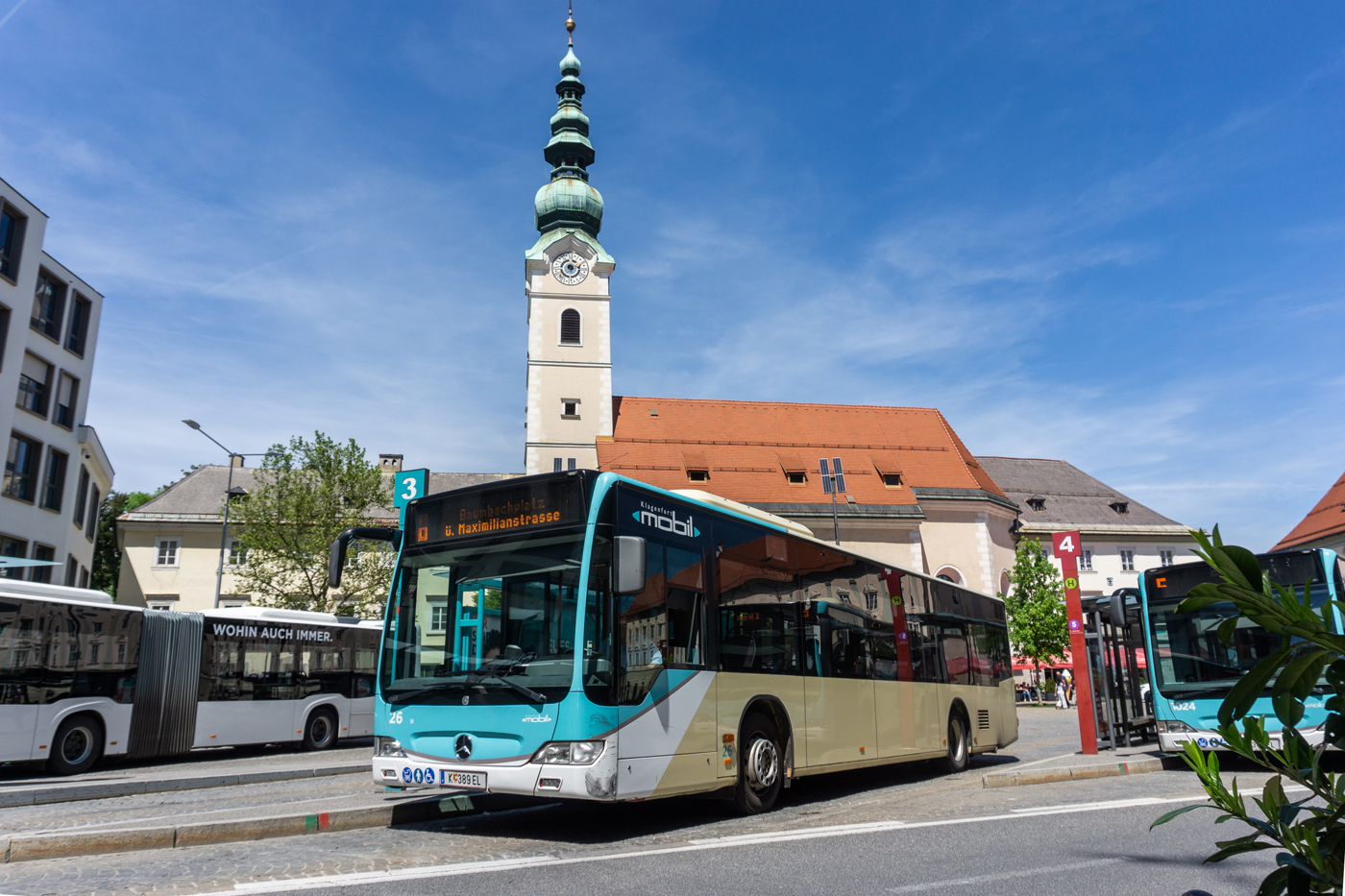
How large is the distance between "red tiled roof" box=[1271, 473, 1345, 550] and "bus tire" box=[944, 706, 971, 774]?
51.4 m

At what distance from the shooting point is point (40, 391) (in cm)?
3102

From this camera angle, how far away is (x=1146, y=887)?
589 cm

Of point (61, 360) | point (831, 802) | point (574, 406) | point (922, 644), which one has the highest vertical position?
point (574, 406)

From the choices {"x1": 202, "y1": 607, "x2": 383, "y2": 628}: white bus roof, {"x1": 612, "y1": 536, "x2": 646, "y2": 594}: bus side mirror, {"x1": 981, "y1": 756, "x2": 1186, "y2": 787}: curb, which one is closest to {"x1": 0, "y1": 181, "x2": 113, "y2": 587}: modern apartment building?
{"x1": 202, "y1": 607, "x2": 383, "y2": 628}: white bus roof

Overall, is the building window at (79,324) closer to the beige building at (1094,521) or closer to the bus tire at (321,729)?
the bus tire at (321,729)

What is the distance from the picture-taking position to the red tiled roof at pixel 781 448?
156 ft

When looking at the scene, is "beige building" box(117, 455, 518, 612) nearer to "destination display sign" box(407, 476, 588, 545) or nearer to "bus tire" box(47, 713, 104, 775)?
"bus tire" box(47, 713, 104, 775)

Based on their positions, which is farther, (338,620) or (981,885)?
(338,620)

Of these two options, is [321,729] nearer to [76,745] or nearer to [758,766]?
[76,745]

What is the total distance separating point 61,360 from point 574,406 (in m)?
23.7

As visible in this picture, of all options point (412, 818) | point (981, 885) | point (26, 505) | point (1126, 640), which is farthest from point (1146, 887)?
point (26, 505)

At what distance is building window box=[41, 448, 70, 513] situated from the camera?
31594 millimetres

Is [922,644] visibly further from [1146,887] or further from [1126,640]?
[1146,887]

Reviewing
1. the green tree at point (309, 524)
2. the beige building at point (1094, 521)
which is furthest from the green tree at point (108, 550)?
the beige building at point (1094, 521)
